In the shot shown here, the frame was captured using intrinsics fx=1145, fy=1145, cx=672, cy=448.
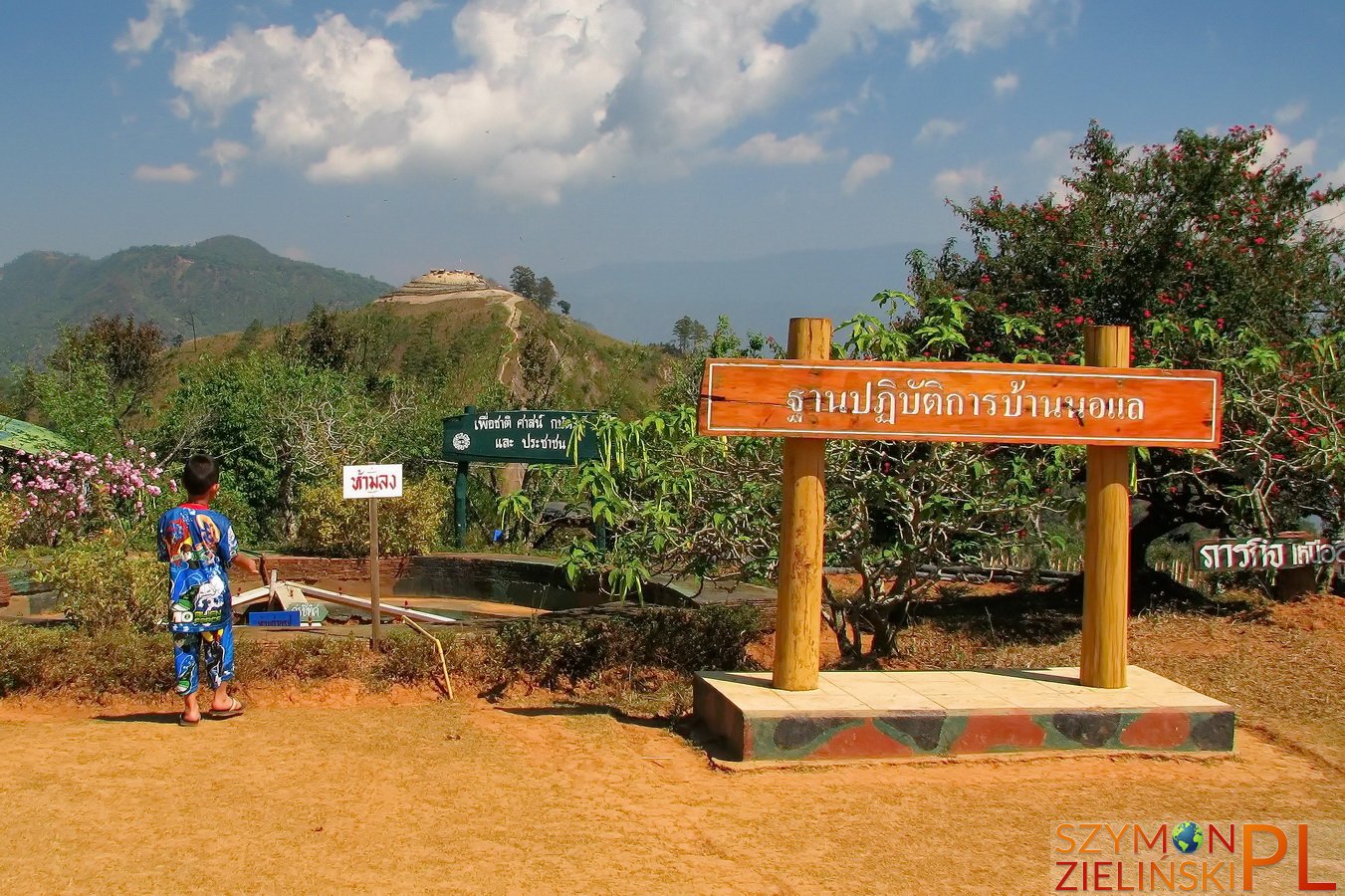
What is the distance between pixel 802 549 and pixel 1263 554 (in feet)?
15.9

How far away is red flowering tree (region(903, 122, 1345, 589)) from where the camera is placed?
958 centimetres

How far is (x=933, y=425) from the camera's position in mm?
6312

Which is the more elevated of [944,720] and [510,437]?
[510,437]

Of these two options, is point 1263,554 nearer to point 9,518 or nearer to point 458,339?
point 9,518

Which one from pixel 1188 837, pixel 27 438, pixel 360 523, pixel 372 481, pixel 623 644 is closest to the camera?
pixel 1188 837

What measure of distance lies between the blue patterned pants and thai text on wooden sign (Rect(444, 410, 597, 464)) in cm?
766

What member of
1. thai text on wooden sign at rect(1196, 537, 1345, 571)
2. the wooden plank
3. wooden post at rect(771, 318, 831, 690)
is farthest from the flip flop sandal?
thai text on wooden sign at rect(1196, 537, 1345, 571)

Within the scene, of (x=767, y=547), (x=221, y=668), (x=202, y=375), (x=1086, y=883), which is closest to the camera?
(x=1086, y=883)

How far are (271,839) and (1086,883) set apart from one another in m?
3.24

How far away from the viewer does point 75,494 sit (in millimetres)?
13188

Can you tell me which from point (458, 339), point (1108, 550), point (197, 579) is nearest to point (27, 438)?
point (197, 579)

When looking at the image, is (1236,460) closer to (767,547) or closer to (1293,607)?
(1293,607)

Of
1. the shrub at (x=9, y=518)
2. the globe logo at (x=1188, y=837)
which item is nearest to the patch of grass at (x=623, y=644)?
the globe logo at (x=1188, y=837)

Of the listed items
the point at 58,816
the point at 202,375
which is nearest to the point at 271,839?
the point at 58,816
